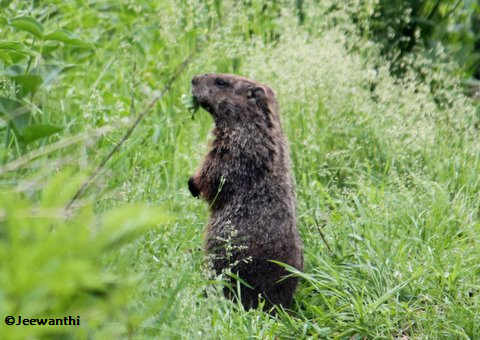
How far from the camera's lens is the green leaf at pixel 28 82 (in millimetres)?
3547

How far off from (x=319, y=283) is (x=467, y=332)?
2.63 ft

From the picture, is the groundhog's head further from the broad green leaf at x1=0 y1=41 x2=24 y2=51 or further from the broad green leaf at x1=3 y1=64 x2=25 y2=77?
the broad green leaf at x1=0 y1=41 x2=24 y2=51

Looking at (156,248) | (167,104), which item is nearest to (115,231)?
(156,248)

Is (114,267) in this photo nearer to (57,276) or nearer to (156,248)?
(57,276)

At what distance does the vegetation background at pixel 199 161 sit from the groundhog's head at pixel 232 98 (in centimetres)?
30

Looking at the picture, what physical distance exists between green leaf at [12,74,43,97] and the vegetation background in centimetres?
2

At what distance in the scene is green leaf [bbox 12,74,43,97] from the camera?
355cm

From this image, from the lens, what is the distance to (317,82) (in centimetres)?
529

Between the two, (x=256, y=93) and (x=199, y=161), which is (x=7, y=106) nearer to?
(x=199, y=161)

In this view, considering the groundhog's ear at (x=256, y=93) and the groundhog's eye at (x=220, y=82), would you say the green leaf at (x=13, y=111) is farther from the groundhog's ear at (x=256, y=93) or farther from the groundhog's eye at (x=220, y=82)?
the groundhog's ear at (x=256, y=93)

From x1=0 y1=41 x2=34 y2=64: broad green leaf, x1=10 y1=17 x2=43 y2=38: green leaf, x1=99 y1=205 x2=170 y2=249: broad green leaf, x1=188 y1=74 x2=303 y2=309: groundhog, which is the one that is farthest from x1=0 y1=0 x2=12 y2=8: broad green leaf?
x1=99 y1=205 x2=170 y2=249: broad green leaf

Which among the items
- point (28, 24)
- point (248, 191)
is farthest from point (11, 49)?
point (248, 191)

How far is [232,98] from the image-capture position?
4.13 metres

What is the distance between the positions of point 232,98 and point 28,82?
1.24 m
